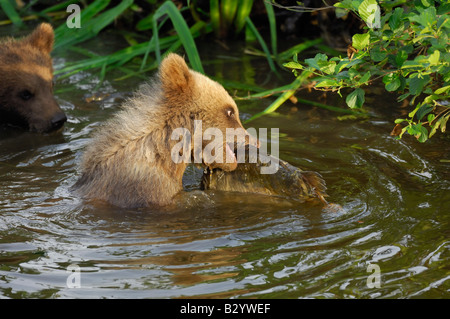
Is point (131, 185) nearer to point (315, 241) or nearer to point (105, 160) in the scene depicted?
point (105, 160)

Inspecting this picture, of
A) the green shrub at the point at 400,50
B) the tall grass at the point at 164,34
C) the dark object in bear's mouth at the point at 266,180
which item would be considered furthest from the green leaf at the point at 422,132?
the tall grass at the point at 164,34

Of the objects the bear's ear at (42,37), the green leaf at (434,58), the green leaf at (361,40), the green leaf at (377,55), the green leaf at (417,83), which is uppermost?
the bear's ear at (42,37)

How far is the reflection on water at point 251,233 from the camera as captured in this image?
408cm

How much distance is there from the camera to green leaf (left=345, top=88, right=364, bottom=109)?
486cm

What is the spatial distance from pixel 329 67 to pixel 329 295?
5.46 ft

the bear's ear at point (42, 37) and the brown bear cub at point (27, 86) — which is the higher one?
the bear's ear at point (42, 37)

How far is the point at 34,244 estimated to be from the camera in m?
4.75

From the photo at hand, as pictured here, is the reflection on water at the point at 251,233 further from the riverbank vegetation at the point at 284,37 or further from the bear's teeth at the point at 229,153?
the riverbank vegetation at the point at 284,37

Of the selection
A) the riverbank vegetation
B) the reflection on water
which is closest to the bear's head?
the reflection on water

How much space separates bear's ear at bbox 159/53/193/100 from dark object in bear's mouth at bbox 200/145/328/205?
28.9 inches

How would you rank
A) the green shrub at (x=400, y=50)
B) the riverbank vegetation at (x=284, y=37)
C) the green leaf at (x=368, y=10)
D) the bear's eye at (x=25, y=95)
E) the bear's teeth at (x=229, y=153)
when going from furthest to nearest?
1. the bear's eye at (x=25, y=95)
2. the bear's teeth at (x=229, y=153)
3. the riverbank vegetation at (x=284, y=37)
4. the green leaf at (x=368, y=10)
5. the green shrub at (x=400, y=50)

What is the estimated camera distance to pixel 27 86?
771cm

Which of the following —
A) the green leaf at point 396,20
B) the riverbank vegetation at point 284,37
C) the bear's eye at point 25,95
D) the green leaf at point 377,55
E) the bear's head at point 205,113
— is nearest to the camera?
the green leaf at point 396,20
